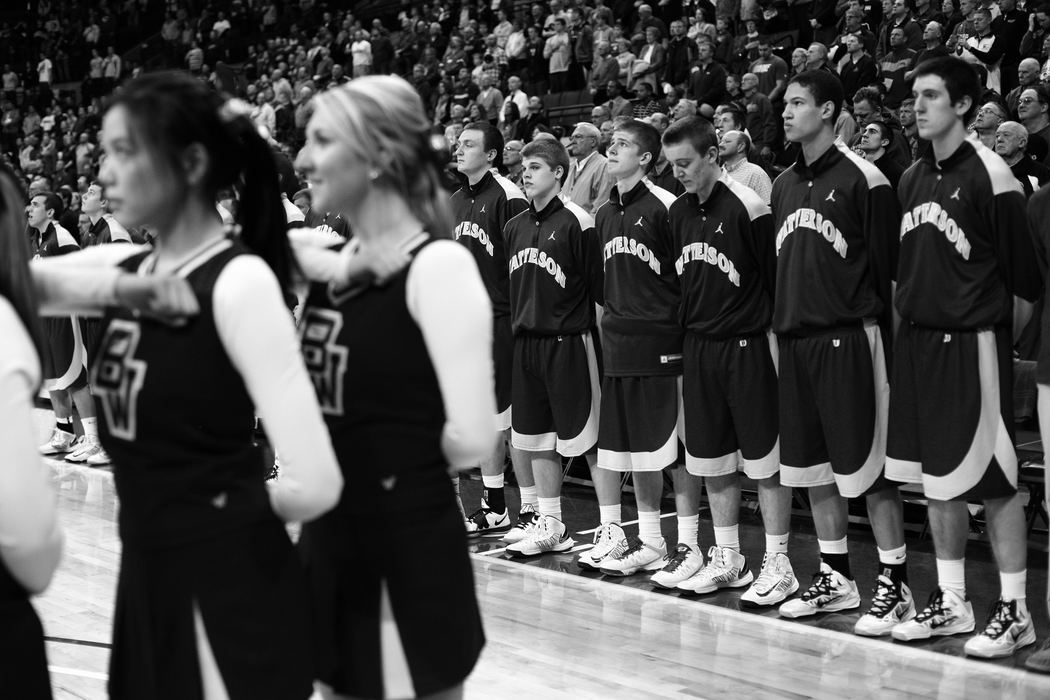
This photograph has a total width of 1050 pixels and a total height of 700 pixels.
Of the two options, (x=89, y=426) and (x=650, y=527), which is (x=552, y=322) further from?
(x=89, y=426)

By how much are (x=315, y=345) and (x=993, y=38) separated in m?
10.0

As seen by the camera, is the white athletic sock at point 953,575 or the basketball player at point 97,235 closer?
the white athletic sock at point 953,575

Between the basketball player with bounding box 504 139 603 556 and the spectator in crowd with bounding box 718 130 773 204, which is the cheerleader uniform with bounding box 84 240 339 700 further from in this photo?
the spectator in crowd with bounding box 718 130 773 204

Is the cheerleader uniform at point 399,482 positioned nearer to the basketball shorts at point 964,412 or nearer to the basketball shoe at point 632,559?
the basketball shorts at point 964,412

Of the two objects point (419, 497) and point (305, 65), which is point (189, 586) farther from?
point (305, 65)

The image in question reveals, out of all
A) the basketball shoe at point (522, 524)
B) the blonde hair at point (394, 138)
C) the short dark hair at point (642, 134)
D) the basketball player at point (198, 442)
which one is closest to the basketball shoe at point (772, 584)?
the basketball shoe at point (522, 524)

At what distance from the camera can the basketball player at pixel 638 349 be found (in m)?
5.82

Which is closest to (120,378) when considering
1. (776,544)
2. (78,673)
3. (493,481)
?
(78,673)

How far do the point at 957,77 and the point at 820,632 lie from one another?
2.24 meters

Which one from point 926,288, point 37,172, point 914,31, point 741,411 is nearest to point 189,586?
point 926,288

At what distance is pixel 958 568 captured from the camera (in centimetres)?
482

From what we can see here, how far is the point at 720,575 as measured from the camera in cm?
562

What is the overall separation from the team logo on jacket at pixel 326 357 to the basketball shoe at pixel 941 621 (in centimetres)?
325

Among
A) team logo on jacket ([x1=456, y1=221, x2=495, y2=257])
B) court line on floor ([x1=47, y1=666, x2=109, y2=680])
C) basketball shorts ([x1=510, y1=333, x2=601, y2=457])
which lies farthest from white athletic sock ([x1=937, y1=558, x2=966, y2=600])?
court line on floor ([x1=47, y1=666, x2=109, y2=680])
